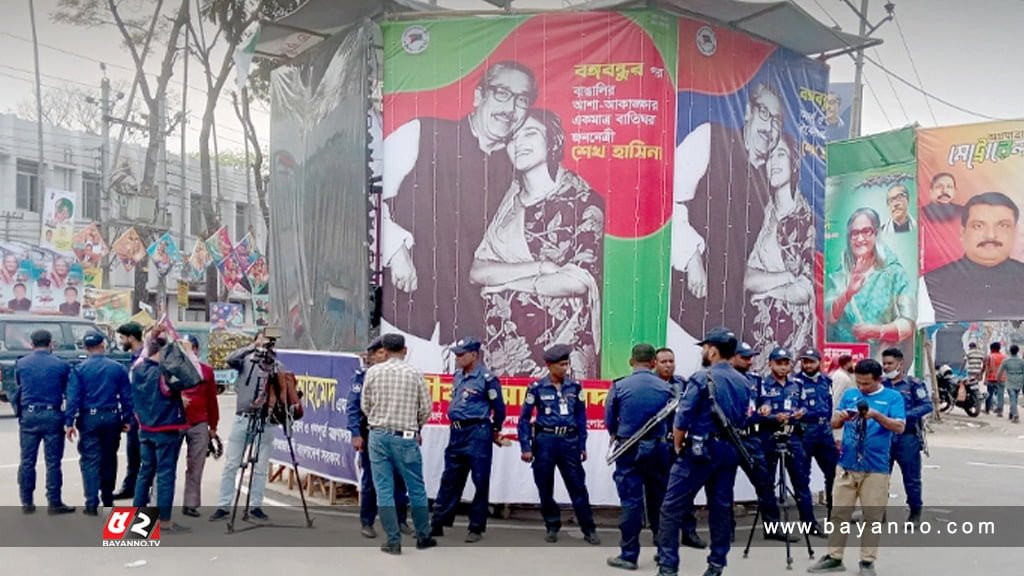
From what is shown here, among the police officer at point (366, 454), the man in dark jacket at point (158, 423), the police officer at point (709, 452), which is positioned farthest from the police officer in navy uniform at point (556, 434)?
the man in dark jacket at point (158, 423)

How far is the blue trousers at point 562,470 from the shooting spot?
27.3 ft

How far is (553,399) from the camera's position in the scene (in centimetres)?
833

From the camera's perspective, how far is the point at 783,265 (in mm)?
10430

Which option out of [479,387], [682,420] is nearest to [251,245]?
[479,387]

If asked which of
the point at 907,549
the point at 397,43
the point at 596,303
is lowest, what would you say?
the point at 907,549

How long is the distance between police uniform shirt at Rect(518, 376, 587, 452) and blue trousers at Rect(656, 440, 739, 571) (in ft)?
5.11

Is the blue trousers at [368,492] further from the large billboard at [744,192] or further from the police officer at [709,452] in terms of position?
the large billboard at [744,192]

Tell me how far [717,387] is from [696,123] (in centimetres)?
366

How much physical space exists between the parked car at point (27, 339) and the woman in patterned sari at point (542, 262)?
1253 cm

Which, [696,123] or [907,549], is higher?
[696,123]

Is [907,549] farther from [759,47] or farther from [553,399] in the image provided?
[759,47]

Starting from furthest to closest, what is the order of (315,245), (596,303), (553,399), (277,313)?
(277,313) < (315,245) < (596,303) < (553,399)

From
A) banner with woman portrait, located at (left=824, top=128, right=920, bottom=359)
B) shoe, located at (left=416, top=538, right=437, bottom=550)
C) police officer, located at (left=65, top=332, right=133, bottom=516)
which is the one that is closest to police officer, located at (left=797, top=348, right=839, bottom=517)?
shoe, located at (left=416, top=538, right=437, bottom=550)

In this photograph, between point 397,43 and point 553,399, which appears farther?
point 397,43
